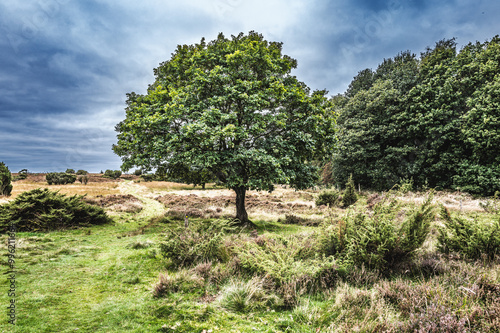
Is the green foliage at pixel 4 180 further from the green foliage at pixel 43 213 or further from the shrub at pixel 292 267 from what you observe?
the shrub at pixel 292 267

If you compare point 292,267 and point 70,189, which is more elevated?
point 70,189

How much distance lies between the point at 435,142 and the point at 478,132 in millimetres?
4323

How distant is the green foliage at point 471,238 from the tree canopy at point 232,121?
226 inches

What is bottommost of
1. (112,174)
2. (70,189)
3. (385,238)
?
(385,238)

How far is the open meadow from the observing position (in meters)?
3.60

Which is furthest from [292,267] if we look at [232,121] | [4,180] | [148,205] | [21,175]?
[21,175]

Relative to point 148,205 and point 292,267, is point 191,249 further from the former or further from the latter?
point 148,205

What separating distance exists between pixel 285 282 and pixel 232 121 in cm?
816

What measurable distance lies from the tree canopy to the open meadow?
14.2 feet

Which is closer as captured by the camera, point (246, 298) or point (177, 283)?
point (246, 298)

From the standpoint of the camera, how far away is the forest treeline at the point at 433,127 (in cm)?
2491

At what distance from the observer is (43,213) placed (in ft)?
35.7

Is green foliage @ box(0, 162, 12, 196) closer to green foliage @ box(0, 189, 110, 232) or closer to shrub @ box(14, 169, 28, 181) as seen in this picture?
green foliage @ box(0, 189, 110, 232)

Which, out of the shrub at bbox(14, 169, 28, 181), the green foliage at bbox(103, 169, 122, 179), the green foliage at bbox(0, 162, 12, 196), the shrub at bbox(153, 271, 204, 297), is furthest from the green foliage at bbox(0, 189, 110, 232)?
the green foliage at bbox(103, 169, 122, 179)
